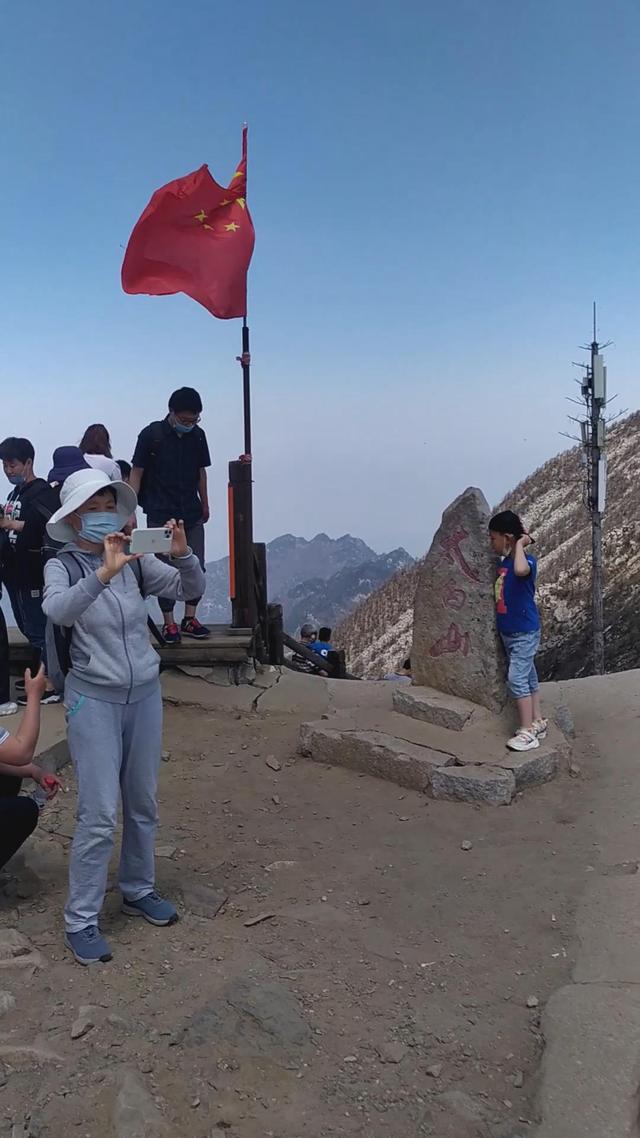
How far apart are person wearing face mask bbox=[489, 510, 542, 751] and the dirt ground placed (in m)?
0.65

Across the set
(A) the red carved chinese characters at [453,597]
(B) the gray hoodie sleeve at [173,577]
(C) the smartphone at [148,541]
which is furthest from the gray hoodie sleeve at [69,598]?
(A) the red carved chinese characters at [453,597]

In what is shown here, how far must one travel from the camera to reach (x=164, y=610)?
7250mm

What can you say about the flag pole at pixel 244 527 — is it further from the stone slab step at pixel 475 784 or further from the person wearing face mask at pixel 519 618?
the stone slab step at pixel 475 784

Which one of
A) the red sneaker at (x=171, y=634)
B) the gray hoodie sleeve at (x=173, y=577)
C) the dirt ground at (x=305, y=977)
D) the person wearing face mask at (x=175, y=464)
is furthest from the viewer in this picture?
the red sneaker at (x=171, y=634)

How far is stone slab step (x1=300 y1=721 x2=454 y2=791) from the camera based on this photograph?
18.3ft

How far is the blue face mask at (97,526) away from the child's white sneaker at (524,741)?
3.50 metres

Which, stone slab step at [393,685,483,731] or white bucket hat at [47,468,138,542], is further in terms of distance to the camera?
stone slab step at [393,685,483,731]

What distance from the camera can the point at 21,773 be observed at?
3.52 meters

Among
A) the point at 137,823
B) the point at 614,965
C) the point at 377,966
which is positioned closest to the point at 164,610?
the point at 137,823

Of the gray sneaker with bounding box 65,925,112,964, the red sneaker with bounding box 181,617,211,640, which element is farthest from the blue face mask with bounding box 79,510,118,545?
the red sneaker with bounding box 181,617,211,640

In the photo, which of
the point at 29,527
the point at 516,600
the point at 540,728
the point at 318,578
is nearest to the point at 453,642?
the point at 516,600

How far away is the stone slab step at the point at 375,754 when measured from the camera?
18.3 feet

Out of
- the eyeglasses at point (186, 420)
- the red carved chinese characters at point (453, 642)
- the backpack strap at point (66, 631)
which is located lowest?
the red carved chinese characters at point (453, 642)

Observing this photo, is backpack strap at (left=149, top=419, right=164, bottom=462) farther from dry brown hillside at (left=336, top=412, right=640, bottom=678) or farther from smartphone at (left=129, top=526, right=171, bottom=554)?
dry brown hillside at (left=336, top=412, right=640, bottom=678)
